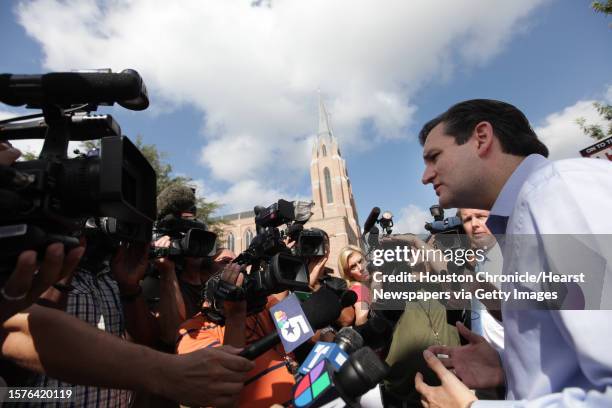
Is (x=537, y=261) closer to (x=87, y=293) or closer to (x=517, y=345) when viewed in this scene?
(x=517, y=345)

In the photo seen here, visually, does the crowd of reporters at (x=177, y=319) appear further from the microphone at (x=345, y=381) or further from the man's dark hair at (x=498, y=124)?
the man's dark hair at (x=498, y=124)

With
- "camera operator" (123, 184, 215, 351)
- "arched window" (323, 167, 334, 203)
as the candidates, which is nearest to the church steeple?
"arched window" (323, 167, 334, 203)

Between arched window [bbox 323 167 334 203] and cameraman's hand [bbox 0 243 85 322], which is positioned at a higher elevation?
arched window [bbox 323 167 334 203]

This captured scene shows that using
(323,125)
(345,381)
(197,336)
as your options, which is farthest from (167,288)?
(323,125)

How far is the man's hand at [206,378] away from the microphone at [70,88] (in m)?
0.91

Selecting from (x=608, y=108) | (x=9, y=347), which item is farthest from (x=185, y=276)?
(x=608, y=108)

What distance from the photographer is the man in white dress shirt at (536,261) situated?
33.4 inches

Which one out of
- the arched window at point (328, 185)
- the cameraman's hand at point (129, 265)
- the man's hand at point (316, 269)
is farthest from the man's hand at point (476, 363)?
the arched window at point (328, 185)

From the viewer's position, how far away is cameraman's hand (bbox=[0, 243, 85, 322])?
0.80 m

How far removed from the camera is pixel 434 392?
1299mm

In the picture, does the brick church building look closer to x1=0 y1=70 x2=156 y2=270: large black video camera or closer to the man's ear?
the man's ear

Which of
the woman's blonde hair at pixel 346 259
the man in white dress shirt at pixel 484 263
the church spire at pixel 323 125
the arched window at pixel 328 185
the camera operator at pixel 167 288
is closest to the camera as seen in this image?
the camera operator at pixel 167 288

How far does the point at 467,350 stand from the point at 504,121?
1200 millimetres

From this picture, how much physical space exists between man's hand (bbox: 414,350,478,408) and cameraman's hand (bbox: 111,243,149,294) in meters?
1.73
